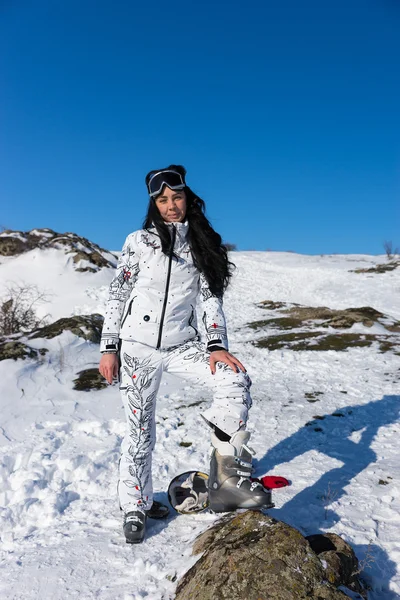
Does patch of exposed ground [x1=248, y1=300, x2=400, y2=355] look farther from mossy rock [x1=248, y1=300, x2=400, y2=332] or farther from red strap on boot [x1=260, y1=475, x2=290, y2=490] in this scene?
red strap on boot [x1=260, y1=475, x2=290, y2=490]

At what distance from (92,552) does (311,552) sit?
1551 mm

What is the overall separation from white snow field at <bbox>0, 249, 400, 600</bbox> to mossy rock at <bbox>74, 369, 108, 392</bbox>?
0.64 feet

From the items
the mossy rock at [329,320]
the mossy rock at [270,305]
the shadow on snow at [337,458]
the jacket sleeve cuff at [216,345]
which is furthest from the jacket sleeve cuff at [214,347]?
the mossy rock at [270,305]

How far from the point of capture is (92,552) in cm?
292

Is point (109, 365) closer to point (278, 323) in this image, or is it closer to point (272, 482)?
point (272, 482)

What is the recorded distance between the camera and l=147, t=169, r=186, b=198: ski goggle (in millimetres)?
3168

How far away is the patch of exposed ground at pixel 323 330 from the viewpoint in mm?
10578

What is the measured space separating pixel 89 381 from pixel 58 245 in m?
15.7

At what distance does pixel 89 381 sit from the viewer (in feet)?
23.7

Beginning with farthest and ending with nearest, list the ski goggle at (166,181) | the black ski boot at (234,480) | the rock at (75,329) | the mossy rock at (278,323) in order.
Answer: the mossy rock at (278,323), the rock at (75,329), the ski goggle at (166,181), the black ski boot at (234,480)

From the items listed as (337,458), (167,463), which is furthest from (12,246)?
(337,458)

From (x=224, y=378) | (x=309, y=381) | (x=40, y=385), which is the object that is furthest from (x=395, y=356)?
(x=224, y=378)

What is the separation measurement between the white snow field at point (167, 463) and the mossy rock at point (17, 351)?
147 mm

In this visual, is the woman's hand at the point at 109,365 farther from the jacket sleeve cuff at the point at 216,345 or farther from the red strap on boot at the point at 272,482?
the red strap on boot at the point at 272,482
